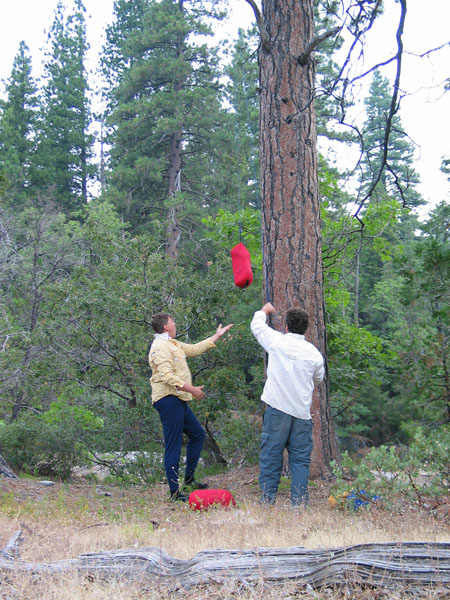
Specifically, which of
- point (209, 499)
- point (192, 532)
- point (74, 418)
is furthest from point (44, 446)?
point (192, 532)

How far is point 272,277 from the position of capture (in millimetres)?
6148

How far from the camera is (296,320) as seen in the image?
5.05m

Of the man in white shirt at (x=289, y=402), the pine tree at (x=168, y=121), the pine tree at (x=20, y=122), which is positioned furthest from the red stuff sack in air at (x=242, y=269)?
the pine tree at (x=20, y=122)

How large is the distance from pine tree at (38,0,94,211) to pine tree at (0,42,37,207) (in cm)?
79

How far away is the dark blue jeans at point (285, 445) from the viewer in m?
4.96

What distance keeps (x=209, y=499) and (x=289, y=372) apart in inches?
53.7

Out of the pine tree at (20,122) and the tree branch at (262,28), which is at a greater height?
the pine tree at (20,122)

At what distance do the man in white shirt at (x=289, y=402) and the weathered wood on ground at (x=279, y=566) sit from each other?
1855 mm

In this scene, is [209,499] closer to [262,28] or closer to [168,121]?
[262,28]

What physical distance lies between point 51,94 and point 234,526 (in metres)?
39.2

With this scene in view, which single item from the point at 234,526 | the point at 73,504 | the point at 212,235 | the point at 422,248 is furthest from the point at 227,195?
the point at 234,526

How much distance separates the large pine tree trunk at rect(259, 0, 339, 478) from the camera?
19.8 ft

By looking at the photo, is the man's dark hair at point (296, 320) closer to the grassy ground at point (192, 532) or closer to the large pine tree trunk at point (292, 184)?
the large pine tree trunk at point (292, 184)

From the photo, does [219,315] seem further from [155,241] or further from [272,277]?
[272,277]
